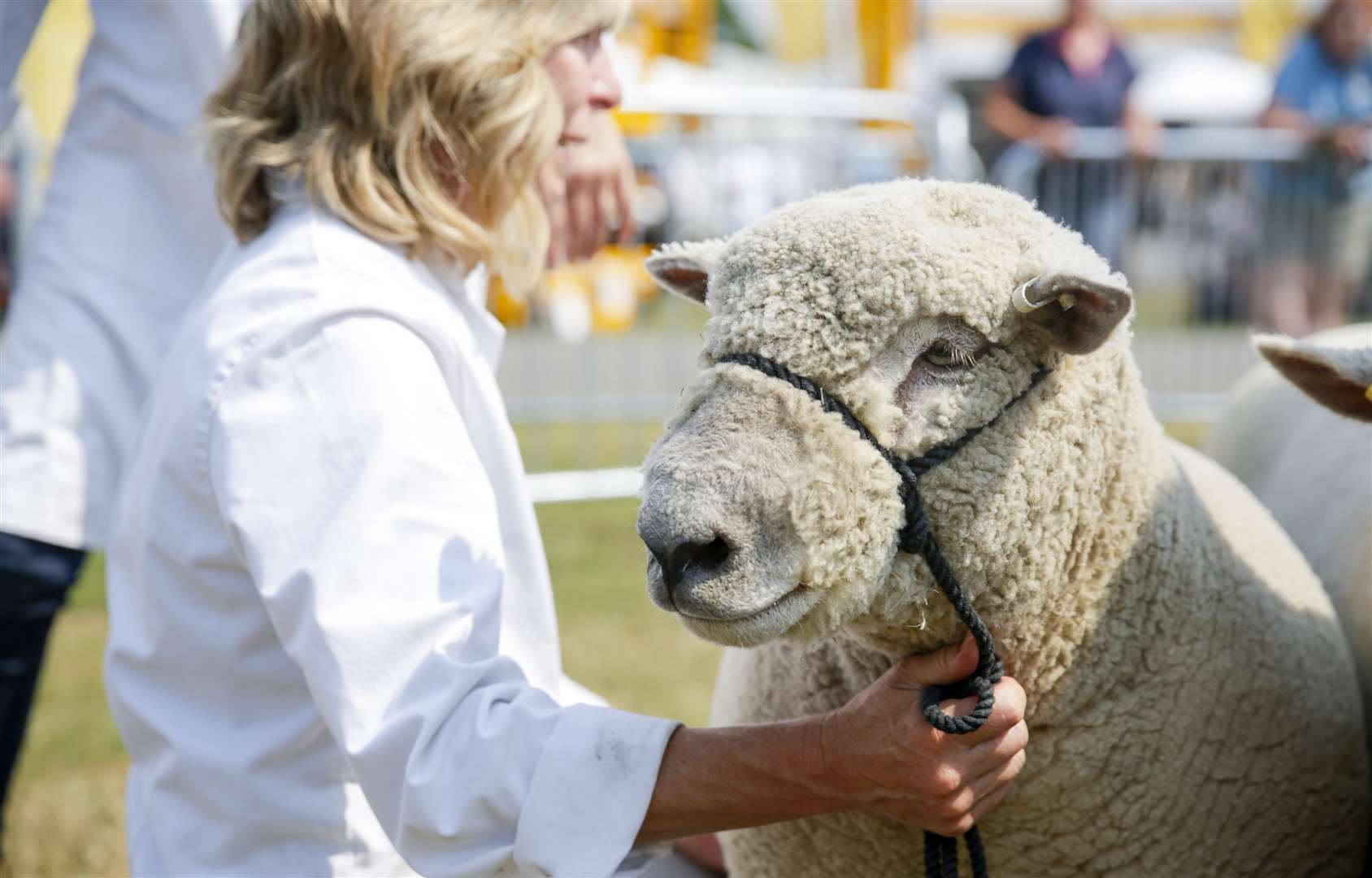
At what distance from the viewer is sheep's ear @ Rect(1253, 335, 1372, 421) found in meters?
1.69

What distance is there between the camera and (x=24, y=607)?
8.05 feet

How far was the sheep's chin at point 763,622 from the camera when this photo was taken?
1340 mm

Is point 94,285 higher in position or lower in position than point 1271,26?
higher

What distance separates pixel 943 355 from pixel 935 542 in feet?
0.67

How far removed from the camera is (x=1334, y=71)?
7484 millimetres

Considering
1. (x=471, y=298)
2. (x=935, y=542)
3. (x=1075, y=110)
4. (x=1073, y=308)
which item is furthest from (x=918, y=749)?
(x=1075, y=110)

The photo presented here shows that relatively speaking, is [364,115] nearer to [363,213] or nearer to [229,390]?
[363,213]

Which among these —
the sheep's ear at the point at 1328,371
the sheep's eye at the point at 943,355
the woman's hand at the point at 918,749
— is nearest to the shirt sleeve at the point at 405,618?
the woman's hand at the point at 918,749

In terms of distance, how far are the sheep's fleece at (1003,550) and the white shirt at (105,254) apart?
132 cm

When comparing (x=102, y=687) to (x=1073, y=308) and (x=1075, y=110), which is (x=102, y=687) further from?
(x=1075, y=110)

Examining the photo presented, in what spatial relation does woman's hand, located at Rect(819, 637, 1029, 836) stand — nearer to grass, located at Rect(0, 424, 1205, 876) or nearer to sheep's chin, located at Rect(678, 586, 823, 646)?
sheep's chin, located at Rect(678, 586, 823, 646)

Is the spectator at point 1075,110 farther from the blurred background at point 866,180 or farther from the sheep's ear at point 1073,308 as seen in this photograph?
the sheep's ear at point 1073,308

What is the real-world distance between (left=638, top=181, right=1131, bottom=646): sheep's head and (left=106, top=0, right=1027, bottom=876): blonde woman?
21 cm

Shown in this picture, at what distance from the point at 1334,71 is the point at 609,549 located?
16.4ft
